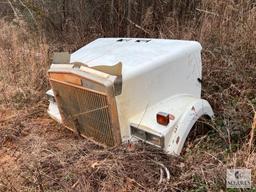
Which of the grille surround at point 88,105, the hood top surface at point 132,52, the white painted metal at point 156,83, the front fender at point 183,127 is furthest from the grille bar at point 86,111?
the front fender at point 183,127

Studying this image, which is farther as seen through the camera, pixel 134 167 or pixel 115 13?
pixel 115 13

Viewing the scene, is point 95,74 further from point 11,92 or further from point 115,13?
point 115,13

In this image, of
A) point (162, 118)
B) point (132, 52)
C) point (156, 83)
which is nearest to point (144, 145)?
point (162, 118)

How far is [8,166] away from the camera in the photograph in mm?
3480

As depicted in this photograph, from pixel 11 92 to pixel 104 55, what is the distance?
7.12 ft

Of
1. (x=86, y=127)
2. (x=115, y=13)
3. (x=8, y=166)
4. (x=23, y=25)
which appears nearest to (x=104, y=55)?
(x=86, y=127)

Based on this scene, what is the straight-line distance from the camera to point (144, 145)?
3.06 metres

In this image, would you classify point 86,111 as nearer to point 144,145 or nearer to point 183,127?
point 144,145

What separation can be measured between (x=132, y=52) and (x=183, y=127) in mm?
880

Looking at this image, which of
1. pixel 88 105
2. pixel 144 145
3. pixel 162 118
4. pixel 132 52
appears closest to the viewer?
pixel 162 118

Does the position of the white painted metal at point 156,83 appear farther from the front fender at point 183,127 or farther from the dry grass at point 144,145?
the dry grass at point 144,145

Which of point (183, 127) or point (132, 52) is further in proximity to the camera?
A: point (132, 52)

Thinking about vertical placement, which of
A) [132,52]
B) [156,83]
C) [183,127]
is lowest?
[183,127]

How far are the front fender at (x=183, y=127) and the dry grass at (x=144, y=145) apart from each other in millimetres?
95
